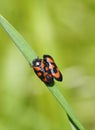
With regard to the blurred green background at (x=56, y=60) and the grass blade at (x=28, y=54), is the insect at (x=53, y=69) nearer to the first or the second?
the grass blade at (x=28, y=54)

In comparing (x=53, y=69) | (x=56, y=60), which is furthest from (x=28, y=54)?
(x=56, y=60)

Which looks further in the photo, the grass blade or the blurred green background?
the blurred green background

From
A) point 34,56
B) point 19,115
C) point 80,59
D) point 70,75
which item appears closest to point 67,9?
point 80,59

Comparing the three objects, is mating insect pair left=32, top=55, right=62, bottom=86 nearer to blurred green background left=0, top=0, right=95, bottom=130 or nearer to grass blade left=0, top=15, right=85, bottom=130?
grass blade left=0, top=15, right=85, bottom=130

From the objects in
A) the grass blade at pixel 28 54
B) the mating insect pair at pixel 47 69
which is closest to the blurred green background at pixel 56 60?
the mating insect pair at pixel 47 69

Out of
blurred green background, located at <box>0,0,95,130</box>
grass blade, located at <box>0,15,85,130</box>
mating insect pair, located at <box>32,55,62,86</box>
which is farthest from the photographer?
blurred green background, located at <box>0,0,95,130</box>

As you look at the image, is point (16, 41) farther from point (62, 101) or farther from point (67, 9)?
point (67, 9)

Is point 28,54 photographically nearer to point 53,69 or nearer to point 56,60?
point 53,69

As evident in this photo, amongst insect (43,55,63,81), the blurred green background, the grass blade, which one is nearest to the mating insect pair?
insect (43,55,63,81)
